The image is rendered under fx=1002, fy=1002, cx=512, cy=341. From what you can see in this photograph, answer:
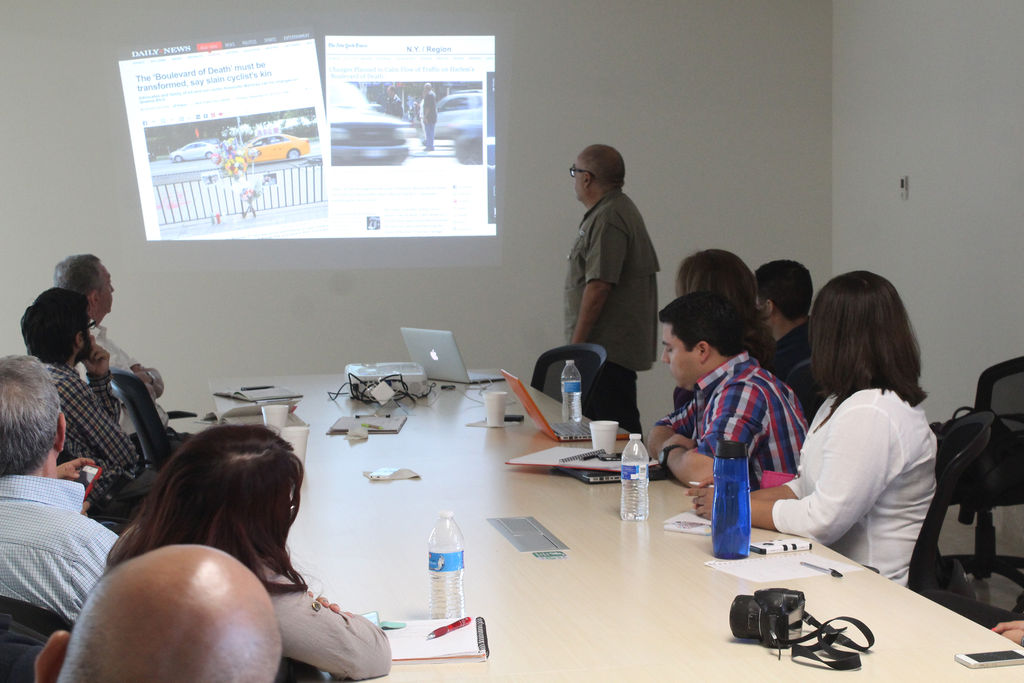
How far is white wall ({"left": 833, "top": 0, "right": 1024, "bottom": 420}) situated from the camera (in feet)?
15.4

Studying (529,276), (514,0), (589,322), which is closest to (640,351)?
(589,322)

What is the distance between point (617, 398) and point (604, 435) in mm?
1880

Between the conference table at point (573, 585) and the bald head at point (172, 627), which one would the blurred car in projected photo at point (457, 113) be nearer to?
the conference table at point (573, 585)

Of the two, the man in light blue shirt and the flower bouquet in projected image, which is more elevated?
the flower bouquet in projected image

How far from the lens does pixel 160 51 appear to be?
19.3 feet

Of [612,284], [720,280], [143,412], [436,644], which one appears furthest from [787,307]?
[436,644]

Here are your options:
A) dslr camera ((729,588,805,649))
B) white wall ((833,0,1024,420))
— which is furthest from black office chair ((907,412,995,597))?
white wall ((833,0,1024,420))

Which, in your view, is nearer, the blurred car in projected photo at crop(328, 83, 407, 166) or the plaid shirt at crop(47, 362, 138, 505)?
the plaid shirt at crop(47, 362, 138, 505)

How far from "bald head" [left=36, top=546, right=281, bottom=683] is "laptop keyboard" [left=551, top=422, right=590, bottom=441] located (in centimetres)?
275

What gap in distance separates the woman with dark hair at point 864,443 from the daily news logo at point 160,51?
15.6 ft

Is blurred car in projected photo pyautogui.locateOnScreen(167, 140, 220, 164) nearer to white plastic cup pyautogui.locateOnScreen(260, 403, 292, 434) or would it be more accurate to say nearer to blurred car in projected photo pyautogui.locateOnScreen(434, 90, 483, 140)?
blurred car in projected photo pyautogui.locateOnScreen(434, 90, 483, 140)

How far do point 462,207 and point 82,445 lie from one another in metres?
3.48

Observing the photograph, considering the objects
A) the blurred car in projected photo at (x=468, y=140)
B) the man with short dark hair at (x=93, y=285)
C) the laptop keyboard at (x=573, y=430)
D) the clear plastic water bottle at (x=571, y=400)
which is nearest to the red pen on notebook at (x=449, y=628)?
the laptop keyboard at (x=573, y=430)

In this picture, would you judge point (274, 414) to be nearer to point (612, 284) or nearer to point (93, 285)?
point (93, 285)
